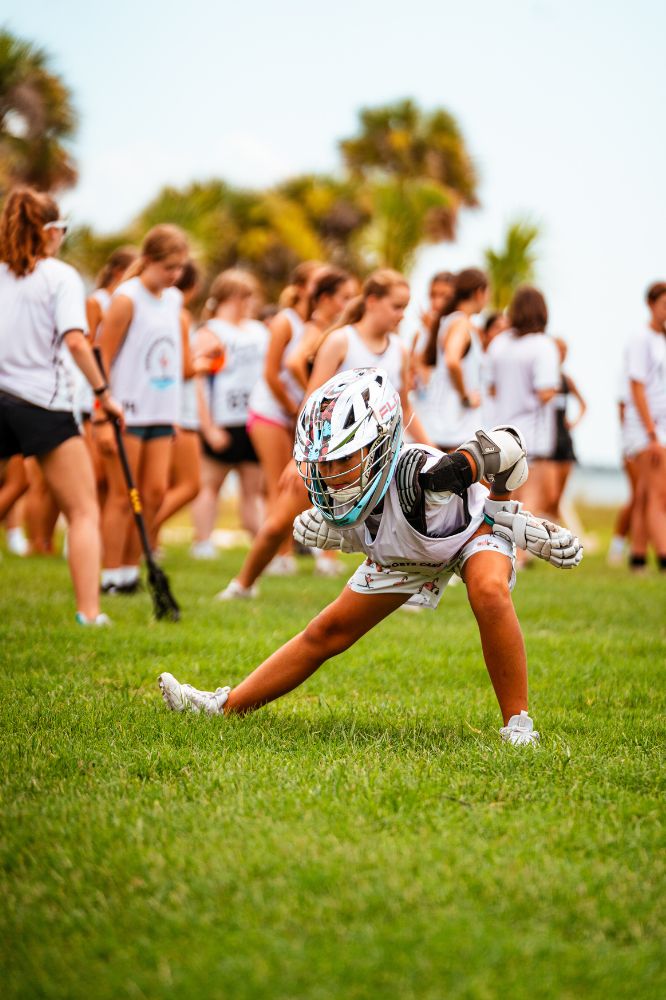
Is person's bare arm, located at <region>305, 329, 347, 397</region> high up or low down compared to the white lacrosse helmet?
up

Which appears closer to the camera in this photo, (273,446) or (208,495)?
(273,446)

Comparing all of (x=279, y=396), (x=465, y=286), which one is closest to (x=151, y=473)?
(x=279, y=396)

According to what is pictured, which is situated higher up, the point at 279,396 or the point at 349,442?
the point at 279,396

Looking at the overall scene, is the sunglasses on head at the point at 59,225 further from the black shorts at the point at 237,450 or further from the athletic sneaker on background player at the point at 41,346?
the black shorts at the point at 237,450

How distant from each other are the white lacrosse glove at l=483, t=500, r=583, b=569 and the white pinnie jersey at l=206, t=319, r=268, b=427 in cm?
677

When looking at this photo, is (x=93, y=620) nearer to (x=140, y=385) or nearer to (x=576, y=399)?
(x=140, y=385)

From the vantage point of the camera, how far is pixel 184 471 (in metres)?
10.0

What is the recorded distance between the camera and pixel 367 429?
3.85 metres

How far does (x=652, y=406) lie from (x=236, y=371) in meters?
3.75

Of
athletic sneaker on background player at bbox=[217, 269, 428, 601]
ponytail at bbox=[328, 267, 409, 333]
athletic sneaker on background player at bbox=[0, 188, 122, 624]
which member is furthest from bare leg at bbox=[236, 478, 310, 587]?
athletic sneaker on background player at bbox=[0, 188, 122, 624]

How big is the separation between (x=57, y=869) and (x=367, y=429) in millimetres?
1626

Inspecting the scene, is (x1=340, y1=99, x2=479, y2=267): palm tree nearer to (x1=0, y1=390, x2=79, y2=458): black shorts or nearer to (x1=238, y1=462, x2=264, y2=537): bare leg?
(x1=238, y1=462, x2=264, y2=537): bare leg

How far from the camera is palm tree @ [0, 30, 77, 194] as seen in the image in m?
22.8

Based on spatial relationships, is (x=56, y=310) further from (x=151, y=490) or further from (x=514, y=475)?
(x=514, y=475)
